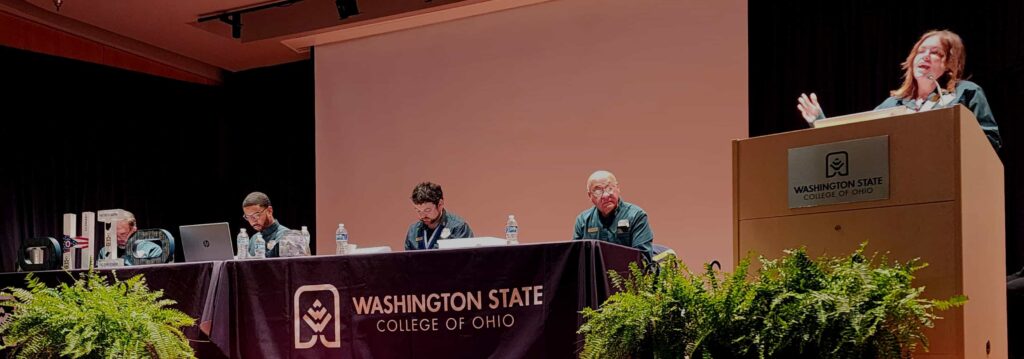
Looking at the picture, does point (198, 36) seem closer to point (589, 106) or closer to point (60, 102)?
point (60, 102)

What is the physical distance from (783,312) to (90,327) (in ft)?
7.68

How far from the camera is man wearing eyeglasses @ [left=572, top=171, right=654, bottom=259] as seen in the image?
4.78 meters

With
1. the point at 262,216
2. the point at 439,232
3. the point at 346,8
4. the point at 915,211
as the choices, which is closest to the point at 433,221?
the point at 439,232

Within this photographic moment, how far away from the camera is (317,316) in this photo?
3674mm

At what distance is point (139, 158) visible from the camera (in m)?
8.03

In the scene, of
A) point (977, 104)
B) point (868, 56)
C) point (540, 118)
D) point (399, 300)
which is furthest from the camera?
point (540, 118)

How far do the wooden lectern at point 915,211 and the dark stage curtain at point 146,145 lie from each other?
6.39 metres

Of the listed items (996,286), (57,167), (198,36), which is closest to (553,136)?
(198,36)

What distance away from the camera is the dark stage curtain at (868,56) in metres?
5.30

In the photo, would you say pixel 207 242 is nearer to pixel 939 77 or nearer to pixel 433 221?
pixel 433 221

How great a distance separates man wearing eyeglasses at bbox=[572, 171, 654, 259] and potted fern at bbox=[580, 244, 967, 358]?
8.06 feet

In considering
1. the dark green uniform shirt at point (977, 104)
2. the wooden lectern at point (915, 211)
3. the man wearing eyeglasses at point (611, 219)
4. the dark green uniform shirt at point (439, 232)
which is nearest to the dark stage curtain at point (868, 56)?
the man wearing eyeglasses at point (611, 219)

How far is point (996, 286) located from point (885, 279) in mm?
536

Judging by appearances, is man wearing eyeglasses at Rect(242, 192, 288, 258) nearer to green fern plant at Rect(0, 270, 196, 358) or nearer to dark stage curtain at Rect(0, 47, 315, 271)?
green fern plant at Rect(0, 270, 196, 358)
